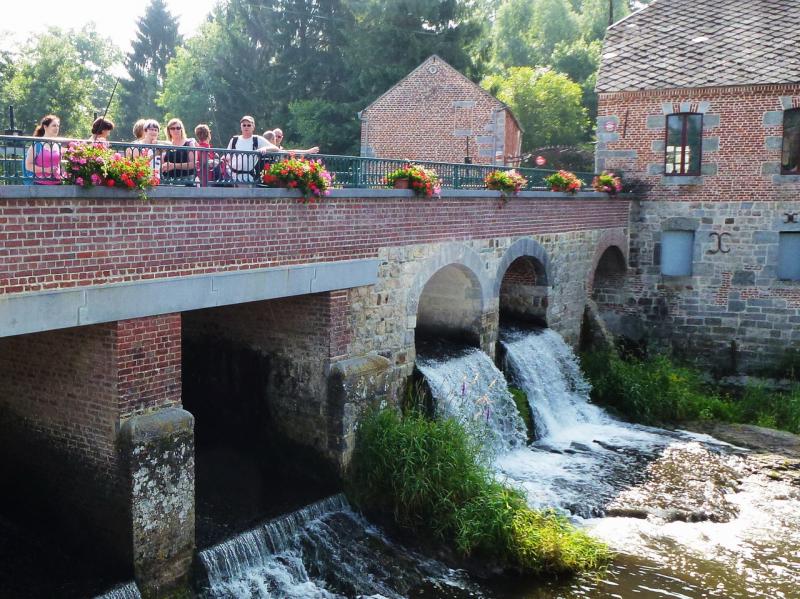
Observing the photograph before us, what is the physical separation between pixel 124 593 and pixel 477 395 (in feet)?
21.3

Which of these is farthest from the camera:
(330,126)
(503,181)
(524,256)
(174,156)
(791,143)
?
(330,126)

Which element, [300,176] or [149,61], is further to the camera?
[149,61]

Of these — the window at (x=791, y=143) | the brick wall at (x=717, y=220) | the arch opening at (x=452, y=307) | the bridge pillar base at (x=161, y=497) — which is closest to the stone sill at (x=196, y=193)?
the arch opening at (x=452, y=307)

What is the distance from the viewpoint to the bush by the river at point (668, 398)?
16.5 m

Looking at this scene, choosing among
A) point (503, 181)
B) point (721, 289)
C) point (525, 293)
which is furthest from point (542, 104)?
point (503, 181)

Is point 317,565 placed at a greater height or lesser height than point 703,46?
lesser

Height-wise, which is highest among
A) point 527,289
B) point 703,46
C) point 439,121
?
point 703,46

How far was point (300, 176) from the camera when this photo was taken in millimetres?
10438

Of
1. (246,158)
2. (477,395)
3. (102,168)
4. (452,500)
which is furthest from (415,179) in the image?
(102,168)

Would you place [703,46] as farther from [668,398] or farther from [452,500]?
[452,500]

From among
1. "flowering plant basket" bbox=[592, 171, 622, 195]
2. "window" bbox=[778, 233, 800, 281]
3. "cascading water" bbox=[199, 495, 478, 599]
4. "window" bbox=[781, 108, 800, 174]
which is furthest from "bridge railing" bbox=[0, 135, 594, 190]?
"window" bbox=[778, 233, 800, 281]

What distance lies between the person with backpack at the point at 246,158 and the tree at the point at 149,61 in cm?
4323

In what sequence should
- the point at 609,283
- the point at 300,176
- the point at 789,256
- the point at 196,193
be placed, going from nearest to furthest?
the point at 196,193 → the point at 300,176 → the point at 789,256 → the point at 609,283

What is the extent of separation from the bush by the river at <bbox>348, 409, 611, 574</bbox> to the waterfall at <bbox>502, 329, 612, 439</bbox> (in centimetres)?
386
